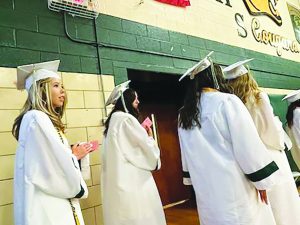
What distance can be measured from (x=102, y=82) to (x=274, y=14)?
435cm

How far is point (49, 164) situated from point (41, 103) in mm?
366

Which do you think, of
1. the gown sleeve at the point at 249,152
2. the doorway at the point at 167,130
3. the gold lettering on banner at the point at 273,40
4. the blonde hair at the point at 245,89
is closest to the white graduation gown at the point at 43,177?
the gown sleeve at the point at 249,152

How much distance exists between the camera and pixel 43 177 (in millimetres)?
1378

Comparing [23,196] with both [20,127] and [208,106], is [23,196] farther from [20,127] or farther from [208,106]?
[208,106]

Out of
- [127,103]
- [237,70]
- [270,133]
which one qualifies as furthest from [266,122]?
[127,103]

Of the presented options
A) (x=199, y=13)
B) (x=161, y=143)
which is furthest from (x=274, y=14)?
(x=161, y=143)

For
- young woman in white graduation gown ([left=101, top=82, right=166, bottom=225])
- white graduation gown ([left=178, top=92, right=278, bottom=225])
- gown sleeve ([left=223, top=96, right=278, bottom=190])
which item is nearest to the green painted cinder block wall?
young woman in white graduation gown ([left=101, top=82, right=166, bottom=225])

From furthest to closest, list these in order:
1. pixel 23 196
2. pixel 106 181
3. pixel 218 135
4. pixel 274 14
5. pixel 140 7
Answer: pixel 274 14, pixel 140 7, pixel 106 181, pixel 218 135, pixel 23 196

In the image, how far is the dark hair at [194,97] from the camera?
176 cm

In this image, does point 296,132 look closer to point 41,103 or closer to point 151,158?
point 151,158

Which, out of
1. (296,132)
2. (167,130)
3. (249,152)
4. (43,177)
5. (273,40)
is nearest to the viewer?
(43,177)

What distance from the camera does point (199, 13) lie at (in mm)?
3832

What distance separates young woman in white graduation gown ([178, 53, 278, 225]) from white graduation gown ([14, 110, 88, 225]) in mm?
720

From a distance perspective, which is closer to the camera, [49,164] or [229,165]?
[49,164]
